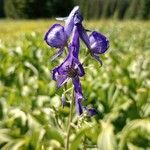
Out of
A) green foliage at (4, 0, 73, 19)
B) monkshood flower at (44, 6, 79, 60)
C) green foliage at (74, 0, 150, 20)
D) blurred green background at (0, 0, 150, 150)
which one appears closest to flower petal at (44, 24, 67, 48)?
Result: monkshood flower at (44, 6, 79, 60)

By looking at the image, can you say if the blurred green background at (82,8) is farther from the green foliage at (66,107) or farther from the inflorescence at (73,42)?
the inflorescence at (73,42)

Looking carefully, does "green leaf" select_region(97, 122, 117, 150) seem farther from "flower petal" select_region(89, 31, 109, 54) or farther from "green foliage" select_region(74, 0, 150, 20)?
"green foliage" select_region(74, 0, 150, 20)

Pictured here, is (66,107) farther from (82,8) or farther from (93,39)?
(82,8)

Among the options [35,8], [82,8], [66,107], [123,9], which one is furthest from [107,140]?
[35,8]

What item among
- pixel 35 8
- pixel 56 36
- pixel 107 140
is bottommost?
pixel 35 8

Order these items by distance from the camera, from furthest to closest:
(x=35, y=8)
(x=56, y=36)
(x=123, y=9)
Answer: (x=35, y=8) < (x=123, y=9) < (x=56, y=36)

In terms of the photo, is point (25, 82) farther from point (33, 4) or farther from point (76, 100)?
point (33, 4)
